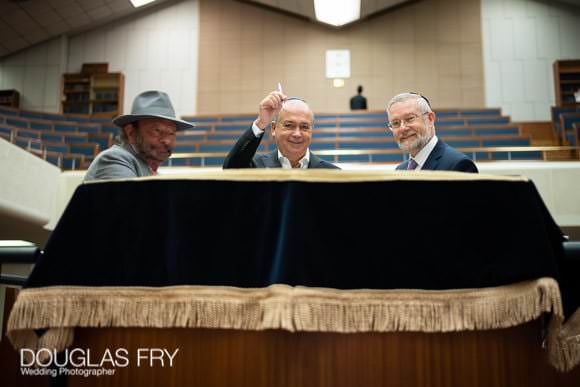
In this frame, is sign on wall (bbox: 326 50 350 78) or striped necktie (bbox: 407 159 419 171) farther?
sign on wall (bbox: 326 50 350 78)

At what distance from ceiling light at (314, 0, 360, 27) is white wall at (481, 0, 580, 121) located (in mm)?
2529

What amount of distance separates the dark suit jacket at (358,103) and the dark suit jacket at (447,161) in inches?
290

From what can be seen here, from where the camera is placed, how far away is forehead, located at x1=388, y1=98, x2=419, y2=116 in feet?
7.41

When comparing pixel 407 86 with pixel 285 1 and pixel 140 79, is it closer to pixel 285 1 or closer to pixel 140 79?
pixel 285 1

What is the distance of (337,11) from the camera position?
9750 mm

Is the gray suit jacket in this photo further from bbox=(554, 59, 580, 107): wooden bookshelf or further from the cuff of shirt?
bbox=(554, 59, 580, 107): wooden bookshelf

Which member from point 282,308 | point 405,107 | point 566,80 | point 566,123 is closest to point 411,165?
point 405,107

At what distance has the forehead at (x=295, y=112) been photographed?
2188 millimetres

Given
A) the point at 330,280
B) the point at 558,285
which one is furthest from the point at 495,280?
the point at 330,280

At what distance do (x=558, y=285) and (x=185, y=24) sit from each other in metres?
10.5

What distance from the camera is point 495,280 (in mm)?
1152

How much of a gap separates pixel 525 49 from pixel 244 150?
9.46m

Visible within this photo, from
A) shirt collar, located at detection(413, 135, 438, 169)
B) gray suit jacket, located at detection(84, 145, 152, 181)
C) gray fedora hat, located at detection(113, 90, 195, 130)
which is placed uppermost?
gray fedora hat, located at detection(113, 90, 195, 130)

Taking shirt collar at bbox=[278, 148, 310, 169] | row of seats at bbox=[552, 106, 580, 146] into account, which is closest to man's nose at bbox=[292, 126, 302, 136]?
shirt collar at bbox=[278, 148, 310, 169]
